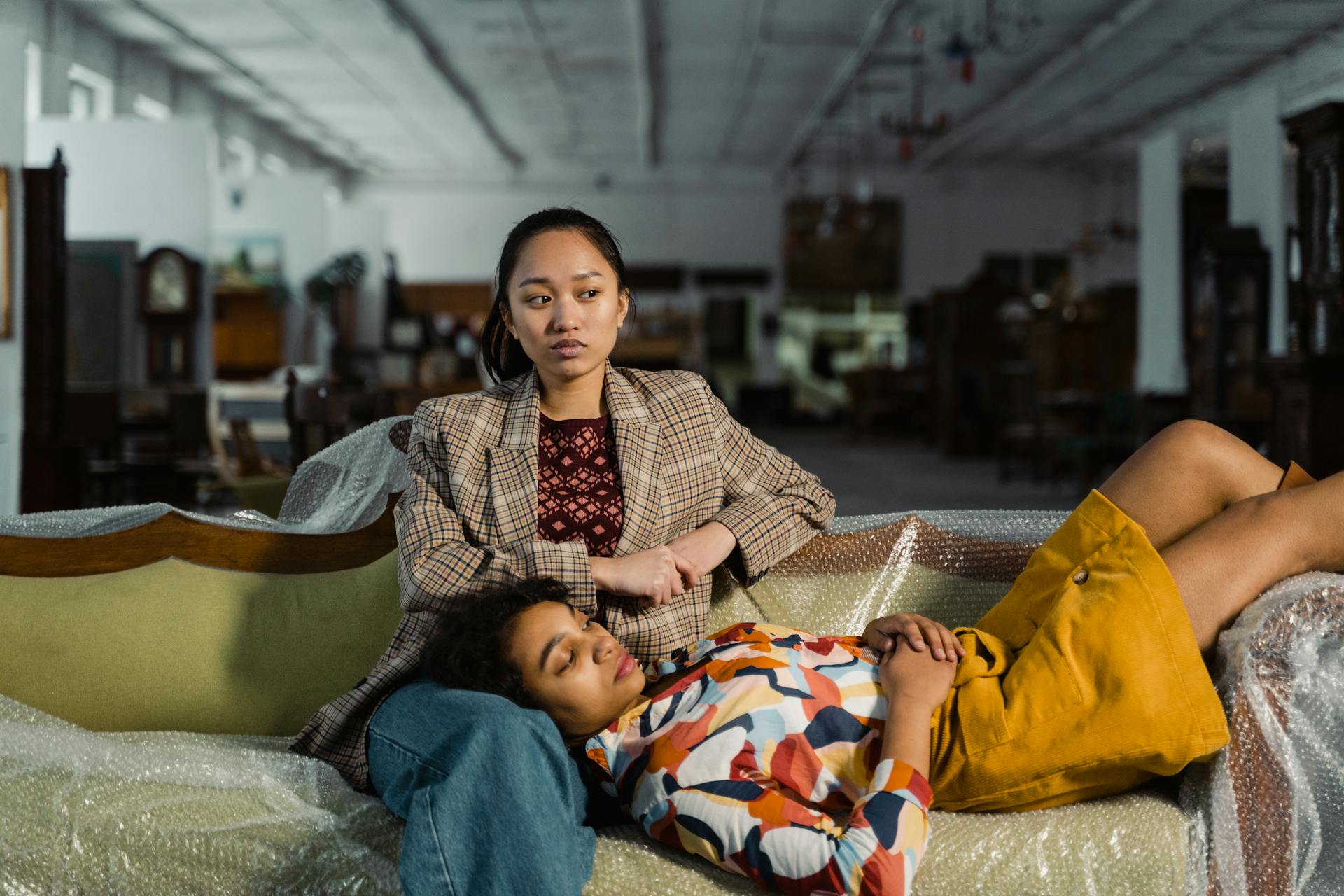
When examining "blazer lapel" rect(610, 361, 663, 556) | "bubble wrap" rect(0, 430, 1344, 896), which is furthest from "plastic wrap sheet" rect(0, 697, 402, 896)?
"blazer lapel" rect(610, 361, 663, 556)

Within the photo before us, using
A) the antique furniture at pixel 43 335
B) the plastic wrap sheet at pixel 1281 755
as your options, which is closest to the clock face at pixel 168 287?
the antique furniture at pixel 43 335

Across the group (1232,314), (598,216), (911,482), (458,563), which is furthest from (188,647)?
(598,216)

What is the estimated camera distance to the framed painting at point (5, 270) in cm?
498

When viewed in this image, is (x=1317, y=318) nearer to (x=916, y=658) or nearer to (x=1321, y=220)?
(x=1321, y=220)

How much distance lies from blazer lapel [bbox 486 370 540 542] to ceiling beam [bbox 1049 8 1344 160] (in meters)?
10.3

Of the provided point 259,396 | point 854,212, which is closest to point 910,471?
point 259,396

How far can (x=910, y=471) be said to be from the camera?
10133 millimetres

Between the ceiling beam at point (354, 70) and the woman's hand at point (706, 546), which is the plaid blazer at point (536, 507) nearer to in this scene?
the woman's hand at point (706, 546)

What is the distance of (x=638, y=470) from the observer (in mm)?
1799

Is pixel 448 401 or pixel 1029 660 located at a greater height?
pixel 448 401

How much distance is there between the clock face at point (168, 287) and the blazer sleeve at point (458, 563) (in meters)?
8.03

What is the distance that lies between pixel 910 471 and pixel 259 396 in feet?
18.5

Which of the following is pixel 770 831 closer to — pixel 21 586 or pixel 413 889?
pixel 413 889

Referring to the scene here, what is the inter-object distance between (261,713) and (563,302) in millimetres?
880
